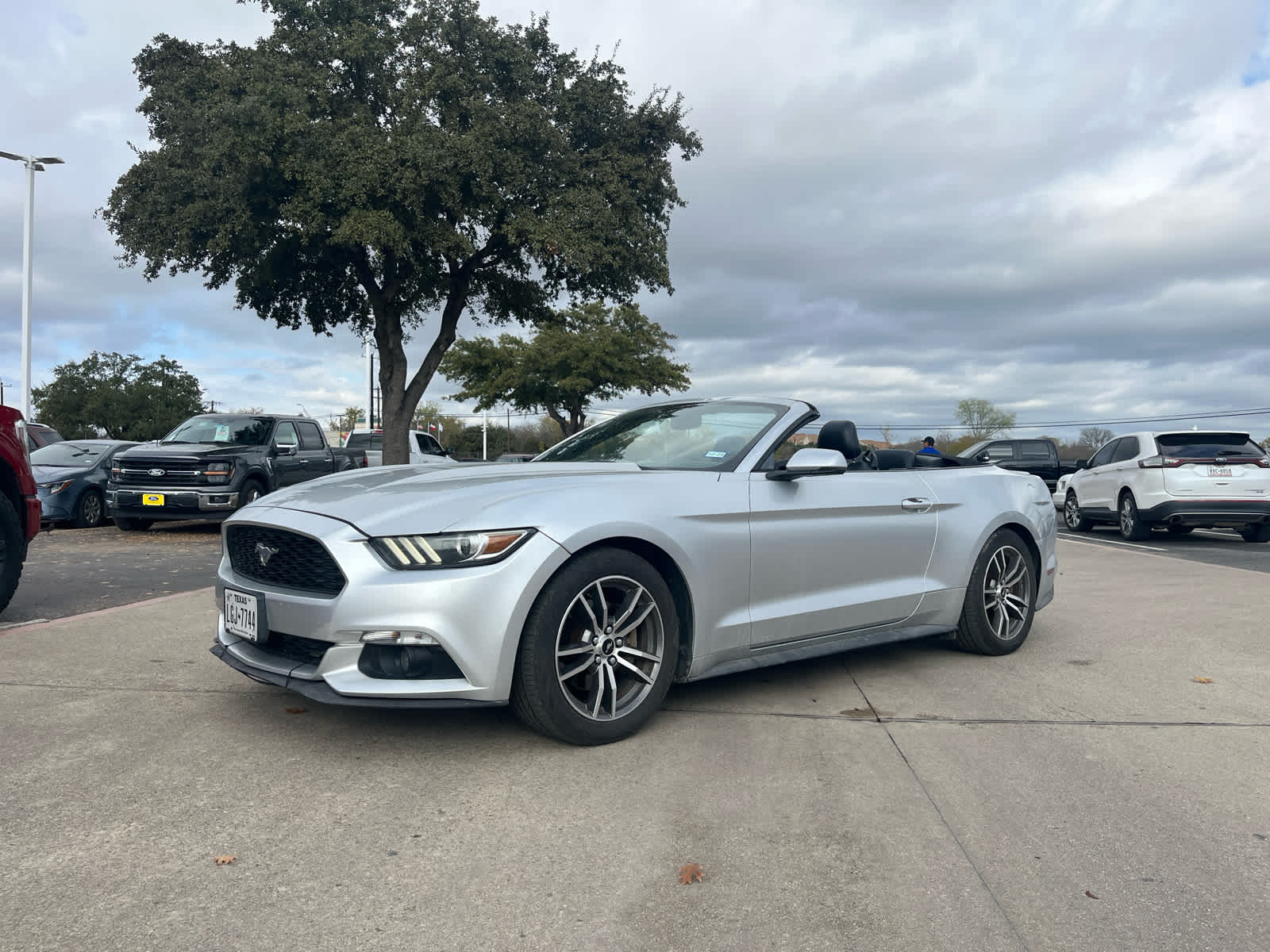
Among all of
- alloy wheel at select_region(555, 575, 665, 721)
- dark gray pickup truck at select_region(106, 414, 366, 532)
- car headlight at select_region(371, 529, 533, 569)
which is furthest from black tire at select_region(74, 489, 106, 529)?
alloy wheel at select_region(555, 575, 665, 721)

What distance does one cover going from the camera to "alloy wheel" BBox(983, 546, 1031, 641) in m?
5.65

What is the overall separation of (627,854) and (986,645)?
3401 millimetres

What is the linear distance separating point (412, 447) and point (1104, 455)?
14.3 m

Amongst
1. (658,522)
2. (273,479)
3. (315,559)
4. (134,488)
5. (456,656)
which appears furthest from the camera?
(273,479)

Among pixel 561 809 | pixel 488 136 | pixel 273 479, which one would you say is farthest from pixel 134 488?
pixel 561 809

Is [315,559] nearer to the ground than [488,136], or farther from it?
nearer to the ground

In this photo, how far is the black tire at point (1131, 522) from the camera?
14.4 m

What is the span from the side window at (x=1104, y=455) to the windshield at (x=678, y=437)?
1266 cm

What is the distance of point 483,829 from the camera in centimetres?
305

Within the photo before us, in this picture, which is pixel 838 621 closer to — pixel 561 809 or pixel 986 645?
pixel 986 645

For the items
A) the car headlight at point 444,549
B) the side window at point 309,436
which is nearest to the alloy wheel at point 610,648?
the car headlight at point 444,549

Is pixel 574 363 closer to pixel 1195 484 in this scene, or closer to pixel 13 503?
pixel 1195 484

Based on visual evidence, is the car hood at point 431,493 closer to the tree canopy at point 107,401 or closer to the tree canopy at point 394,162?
the tree canopy at point 394,162

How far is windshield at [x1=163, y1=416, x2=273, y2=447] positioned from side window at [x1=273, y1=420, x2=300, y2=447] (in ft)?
0.53
